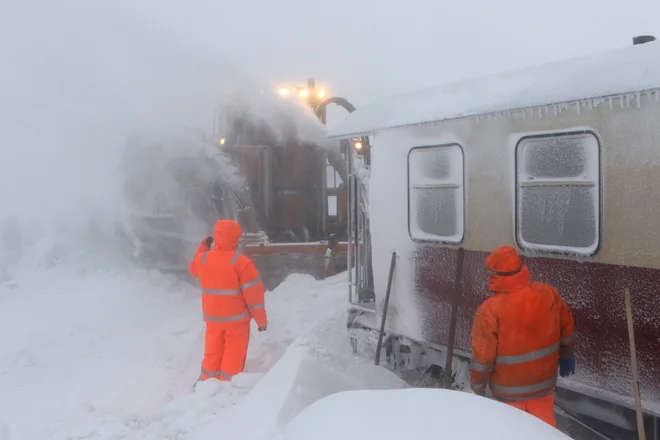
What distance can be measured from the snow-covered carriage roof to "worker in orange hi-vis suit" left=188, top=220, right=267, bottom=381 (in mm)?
1806

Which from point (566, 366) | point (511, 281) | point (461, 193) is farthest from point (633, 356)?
point (461, 193)

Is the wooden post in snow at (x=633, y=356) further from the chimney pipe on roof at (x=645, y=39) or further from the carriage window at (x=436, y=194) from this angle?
the chimney pipe on roof at (x=645, y=39)

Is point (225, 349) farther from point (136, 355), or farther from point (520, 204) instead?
point (520, 204)

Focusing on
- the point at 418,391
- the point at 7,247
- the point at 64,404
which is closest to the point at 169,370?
the point at 64,404

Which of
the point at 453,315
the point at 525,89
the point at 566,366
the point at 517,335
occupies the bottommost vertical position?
the point at 566,366

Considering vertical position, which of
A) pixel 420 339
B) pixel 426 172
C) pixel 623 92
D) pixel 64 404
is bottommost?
pixel 64 404

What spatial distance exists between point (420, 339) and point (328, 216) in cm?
576

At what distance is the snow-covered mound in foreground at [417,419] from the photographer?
220 centimetres

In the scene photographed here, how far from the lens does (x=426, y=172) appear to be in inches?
202

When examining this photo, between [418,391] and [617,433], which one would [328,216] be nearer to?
[617,433]

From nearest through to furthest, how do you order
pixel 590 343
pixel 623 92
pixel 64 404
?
pixel 623 92
pixel 590 343
pixel 64 404

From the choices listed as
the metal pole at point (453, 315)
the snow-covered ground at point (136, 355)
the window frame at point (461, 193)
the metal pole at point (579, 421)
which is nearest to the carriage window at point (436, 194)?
the window frame at point (461, 193)

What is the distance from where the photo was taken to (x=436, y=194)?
5.07 m

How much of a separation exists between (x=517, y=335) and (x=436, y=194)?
6.01 ft
